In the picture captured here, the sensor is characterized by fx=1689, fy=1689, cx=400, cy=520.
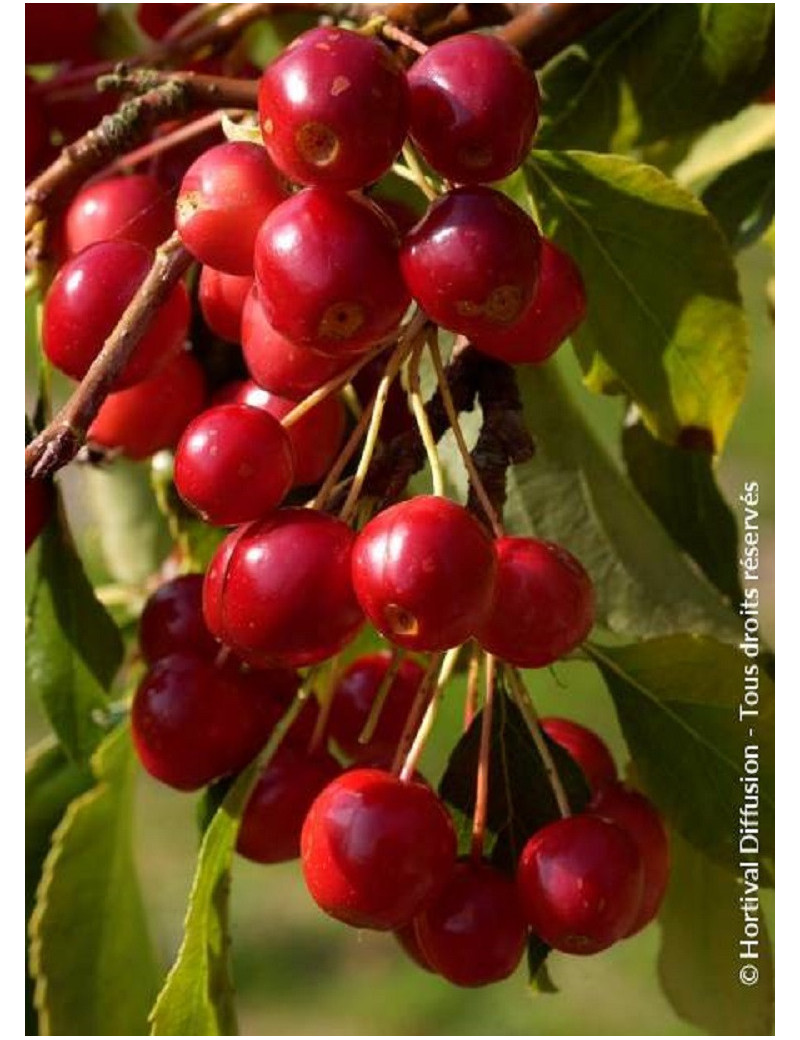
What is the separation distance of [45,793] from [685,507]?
43cm

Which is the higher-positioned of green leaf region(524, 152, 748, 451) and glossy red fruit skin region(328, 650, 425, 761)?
green leaf region(524, 152, 748, 451)

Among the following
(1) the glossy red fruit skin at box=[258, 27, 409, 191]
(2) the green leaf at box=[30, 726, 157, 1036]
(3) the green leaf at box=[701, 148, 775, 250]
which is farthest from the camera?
(3) the green leaf at box=[701, 148, 775, 250]

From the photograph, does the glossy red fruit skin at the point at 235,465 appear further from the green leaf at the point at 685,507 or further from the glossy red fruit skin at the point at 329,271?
the green leaf at the point at 685,507

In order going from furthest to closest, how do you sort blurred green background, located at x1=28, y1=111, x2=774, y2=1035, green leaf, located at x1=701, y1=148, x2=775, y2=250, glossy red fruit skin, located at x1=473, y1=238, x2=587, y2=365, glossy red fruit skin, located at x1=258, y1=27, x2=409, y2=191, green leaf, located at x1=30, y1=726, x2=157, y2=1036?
blurred green background, located at x1=28, y1=111, x2=774, y2=1035 → green leaf, located at x1=701, y1=148, x2=775, y2=250 → green leaf, located at x1=30, y1=726, x2=157, y2=1036 → glossy red fruit skin, located at x1=473, y1=238, x2=587, y2=365 → glossy red fruit skin, located at x1=258, y1=27, x2=409, y2=191

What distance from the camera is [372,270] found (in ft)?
2.11

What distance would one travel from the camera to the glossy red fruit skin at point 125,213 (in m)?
0.84

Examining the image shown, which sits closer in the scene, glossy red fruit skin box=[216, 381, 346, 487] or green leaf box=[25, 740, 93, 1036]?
glossy red fruit skin box=[216, 381, 346, 487]

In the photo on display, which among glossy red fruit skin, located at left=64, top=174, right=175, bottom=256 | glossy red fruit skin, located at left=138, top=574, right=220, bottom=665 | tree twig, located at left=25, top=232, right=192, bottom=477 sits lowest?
glossy red fruit skin, located at left=138, top=574, right=220, bottom=665

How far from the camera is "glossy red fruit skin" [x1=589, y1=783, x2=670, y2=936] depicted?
80cm

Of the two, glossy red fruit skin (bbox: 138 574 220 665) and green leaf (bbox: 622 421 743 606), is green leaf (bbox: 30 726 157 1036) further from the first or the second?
green leaf (bbox: 622 421 743 606)

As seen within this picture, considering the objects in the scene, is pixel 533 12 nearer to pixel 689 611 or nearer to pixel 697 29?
pixel 697 29

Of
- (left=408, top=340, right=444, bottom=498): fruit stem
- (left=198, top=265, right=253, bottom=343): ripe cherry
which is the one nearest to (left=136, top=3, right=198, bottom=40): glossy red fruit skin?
(left=198, top=265, right=253, bottom=343): ripe cherry

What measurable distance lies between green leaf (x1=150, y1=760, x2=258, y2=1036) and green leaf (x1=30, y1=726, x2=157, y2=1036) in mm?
180

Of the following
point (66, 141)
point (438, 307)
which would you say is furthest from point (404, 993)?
point (438, 307)
